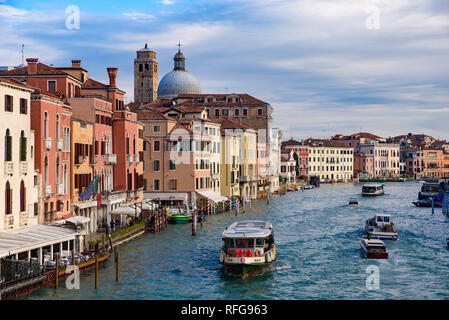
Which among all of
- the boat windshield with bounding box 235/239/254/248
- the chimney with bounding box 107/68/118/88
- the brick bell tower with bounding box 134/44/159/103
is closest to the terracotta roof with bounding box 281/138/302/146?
the brick bell tower with bounding box 134/44/159/103

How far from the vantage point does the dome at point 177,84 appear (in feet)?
304

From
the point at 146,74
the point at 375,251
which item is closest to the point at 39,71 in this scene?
the point at 375,251

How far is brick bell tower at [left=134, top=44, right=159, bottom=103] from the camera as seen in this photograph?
4021 inches

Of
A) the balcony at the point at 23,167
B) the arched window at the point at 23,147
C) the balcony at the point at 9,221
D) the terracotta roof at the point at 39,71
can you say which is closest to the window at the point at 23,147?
the arched window at the point at 23,147

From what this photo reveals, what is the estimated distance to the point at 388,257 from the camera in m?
29.2

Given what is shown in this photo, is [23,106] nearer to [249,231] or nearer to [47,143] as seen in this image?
[47,143]

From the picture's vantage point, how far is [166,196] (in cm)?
4972

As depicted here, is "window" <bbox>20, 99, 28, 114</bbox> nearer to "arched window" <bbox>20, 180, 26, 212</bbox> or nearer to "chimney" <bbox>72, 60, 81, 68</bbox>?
"arched window" <bbox>20, 180, 26, 212</bbox>

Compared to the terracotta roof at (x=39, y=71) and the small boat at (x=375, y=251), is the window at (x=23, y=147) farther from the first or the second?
the small boat at (x=375, y=251)

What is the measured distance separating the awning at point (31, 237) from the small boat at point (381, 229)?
58.9 feet

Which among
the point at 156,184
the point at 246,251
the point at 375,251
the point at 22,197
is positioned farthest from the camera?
the point at 156,184
